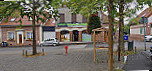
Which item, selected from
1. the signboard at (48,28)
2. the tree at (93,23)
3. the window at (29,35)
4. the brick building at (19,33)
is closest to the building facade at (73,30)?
the signboard at (48,28)

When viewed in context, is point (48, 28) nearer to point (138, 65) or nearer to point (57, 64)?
point (57, 64)

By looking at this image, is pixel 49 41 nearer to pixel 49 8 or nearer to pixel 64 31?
pixel 64 31

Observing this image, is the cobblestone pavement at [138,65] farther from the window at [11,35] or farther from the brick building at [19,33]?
the window at [11,35]

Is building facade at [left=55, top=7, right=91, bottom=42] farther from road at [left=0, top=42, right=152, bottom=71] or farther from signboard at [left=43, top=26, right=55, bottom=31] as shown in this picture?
road at [left=0, top=42, right=152, bottom=71]

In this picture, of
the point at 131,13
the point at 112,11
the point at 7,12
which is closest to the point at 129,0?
the point at 131,13

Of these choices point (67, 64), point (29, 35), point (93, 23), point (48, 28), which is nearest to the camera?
point (67, 64)

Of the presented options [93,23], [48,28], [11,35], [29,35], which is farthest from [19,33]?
[93,23]

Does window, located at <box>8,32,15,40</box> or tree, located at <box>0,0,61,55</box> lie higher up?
tree, located at <box>0,0,61,55</box>

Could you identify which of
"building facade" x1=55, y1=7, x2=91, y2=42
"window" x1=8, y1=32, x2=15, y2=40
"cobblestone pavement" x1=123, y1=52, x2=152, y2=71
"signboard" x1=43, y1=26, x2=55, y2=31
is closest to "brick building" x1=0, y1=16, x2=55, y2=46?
"window" x1=8, y1=32, x2=15, y2=40

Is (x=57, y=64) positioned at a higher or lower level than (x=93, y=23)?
lower

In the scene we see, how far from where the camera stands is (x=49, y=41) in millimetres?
26328

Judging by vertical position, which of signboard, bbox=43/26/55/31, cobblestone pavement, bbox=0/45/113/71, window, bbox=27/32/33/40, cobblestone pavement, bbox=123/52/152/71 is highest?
signboard, bbox=43/26/55/31

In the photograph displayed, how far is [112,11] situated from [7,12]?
32.7 feet

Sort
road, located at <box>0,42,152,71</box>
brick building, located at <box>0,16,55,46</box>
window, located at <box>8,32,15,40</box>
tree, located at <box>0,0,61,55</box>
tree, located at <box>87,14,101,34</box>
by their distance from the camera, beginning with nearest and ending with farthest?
road, located at <box>0,42,152,71</box> < tree, located at <box>0,0,61,55</box> < tree, located at <box>87,14,101,34</box> < brick building, located at <box>0,16,55,46</box> < window, located at <box>8,32,15,40</box>
